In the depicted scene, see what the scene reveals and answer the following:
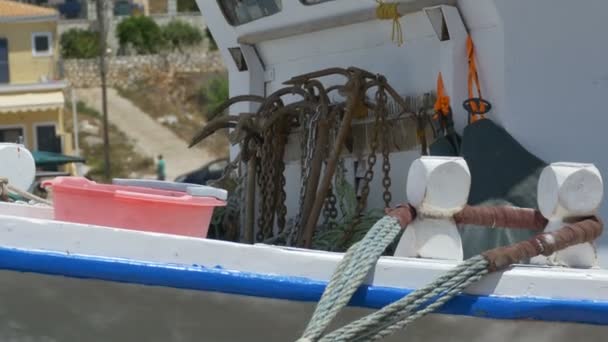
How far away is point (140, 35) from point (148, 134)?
865 centimetres

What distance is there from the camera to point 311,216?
5727 millimetres

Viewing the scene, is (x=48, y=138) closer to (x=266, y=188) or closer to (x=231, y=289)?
(x=266, y=188)

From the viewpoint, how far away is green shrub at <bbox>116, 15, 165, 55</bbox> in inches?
2034

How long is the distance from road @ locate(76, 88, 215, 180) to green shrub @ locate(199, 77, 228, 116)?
2.17 meters

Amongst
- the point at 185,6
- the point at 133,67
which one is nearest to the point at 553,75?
the point at 133,67

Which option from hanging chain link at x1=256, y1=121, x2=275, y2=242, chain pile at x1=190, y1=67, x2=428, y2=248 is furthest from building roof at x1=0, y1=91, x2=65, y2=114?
hanging chain link at x1=256, y1=121, x2=275, y2=242

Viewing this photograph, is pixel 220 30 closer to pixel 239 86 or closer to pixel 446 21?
pixel 239 86

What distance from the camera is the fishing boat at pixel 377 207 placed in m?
4.20

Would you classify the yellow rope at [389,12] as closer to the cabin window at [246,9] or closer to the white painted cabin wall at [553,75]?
the white painted cabin wall at [553,75]

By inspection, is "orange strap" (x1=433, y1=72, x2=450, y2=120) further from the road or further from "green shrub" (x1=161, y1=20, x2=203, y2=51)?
"green shrub" (x1=161, y1=20, x2=203, y2=51)

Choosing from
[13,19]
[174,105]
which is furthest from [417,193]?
[174,105]

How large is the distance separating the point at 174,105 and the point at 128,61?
3246 mm

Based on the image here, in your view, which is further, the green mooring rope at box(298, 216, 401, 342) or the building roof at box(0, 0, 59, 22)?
the building roof at box(0, 0, 59, 22)

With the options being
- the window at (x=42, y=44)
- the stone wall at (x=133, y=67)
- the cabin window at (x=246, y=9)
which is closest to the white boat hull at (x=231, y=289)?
the cabin window at (x=246, y=9)
